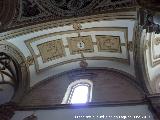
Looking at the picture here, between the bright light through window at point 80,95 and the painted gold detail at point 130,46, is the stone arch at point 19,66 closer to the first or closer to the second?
the bright light through window at point 80,95

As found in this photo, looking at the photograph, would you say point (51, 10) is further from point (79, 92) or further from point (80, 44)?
point (79, 92)

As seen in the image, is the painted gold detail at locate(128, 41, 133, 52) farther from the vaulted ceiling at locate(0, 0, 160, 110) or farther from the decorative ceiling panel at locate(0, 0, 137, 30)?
the decorative ceiling panel at locate(0, 0, 137, 30)

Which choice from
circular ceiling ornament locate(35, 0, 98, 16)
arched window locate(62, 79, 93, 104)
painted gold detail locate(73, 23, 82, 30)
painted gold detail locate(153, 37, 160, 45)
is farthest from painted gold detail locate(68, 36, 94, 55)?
painted gold detail locate(153, 37, 160, 45)

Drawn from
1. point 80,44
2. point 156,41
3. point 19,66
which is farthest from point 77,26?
point 156,41

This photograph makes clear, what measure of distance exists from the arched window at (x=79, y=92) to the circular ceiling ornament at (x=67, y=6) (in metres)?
2.57

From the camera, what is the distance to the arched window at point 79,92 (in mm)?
10438

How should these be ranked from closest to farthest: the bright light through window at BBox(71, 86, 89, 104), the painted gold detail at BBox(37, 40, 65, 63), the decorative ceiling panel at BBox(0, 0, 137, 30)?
the bright light through window at BBox(71, 86, 89, 104) < the decorative ceiling panel at BBox(0, 0, 137, 30) < the painted gold detail at BBox(37, 40, 65, 63)

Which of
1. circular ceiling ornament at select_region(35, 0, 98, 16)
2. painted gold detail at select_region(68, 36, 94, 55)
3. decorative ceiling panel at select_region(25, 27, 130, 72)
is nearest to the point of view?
circular ceiling ornament at select_region(35, 0, 98, 16)

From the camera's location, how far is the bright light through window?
10.4 m

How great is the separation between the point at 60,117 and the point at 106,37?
3.76m

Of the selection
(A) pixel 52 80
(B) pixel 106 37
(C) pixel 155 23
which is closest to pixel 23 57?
(A) pixel 52 80

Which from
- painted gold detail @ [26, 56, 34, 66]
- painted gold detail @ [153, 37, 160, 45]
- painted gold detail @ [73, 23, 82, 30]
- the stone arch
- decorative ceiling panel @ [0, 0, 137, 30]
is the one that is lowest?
the stone arch

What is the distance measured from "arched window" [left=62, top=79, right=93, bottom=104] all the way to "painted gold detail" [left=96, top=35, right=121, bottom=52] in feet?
4.71

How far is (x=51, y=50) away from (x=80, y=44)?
116 cm
